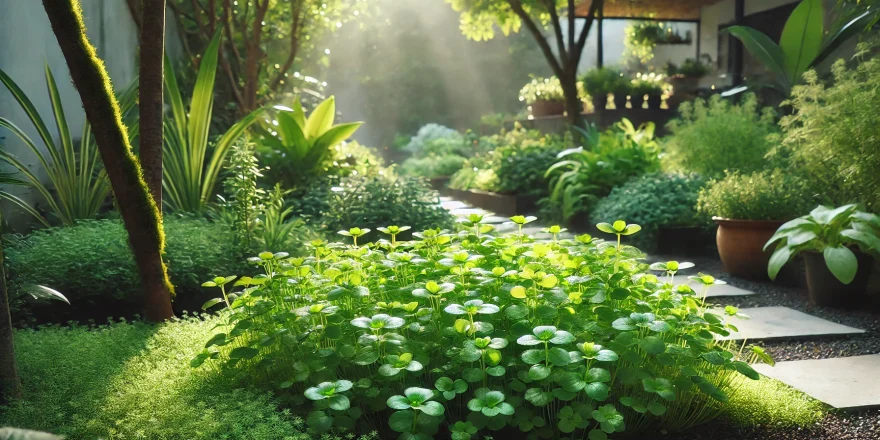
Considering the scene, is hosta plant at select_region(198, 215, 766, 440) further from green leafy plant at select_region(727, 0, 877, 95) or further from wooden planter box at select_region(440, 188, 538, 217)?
green leafy plant at select_region(727, 0, 877, 95)

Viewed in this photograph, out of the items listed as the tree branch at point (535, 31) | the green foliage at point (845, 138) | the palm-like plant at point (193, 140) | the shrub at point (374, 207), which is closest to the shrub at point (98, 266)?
the palm-like plant at point (193, 140)

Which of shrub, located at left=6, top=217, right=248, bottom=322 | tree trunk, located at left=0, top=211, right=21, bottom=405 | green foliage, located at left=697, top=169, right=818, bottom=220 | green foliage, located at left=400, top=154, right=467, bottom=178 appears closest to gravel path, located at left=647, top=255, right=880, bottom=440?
green foliage, located at left=697, top=169, right=818, bottom=220

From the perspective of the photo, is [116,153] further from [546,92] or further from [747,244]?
[546,92]

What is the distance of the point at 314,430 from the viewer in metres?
1.88

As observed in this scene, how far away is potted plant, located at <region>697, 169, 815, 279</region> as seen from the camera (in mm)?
4785

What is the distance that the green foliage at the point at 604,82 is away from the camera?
37.2 feet

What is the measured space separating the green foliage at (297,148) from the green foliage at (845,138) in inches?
152

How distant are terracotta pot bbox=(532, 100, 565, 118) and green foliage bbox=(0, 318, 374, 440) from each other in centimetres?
1072

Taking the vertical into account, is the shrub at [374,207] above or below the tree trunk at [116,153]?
below

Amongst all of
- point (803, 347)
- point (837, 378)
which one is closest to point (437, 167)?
point (803, 347)

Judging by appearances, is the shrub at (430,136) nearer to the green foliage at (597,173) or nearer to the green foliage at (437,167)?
the green foliage at (437,167)

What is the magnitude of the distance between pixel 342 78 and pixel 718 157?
780 inches

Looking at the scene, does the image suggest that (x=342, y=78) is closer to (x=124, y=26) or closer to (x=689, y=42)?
(x=689, y=42)

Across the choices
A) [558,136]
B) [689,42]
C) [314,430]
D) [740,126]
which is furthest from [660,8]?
[314,430]
